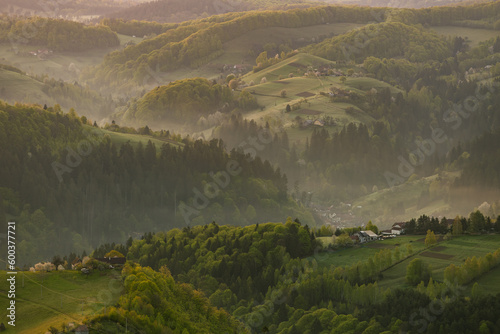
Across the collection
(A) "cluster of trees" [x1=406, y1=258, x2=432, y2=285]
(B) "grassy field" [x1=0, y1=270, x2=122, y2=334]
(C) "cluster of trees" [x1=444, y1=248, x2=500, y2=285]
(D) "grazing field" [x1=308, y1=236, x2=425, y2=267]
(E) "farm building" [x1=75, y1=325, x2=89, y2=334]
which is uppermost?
(E) "farm building" [x1=75, y1=325, x2=89, y2=334]

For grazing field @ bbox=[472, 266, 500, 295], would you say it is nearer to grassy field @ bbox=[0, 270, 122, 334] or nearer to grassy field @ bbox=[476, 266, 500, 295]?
grassy field @ bbox=[476, 266, 500, 295]

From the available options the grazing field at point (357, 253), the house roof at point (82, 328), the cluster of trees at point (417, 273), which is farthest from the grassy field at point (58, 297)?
the grazing field at point (357, 253)

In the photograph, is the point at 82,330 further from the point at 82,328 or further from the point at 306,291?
the point at 306,291

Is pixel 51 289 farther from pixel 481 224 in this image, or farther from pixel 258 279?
pixel 481 224

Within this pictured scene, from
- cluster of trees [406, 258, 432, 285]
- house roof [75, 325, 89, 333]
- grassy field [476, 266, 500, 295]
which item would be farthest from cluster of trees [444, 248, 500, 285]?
house roof [75, 325, 89, 333]

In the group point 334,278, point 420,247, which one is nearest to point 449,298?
point 334,278

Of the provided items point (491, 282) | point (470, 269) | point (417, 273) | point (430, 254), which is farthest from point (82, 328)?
point (430, 254)

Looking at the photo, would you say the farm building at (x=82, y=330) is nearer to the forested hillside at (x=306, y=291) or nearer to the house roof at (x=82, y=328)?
the house roof at (x=82, y=328)
